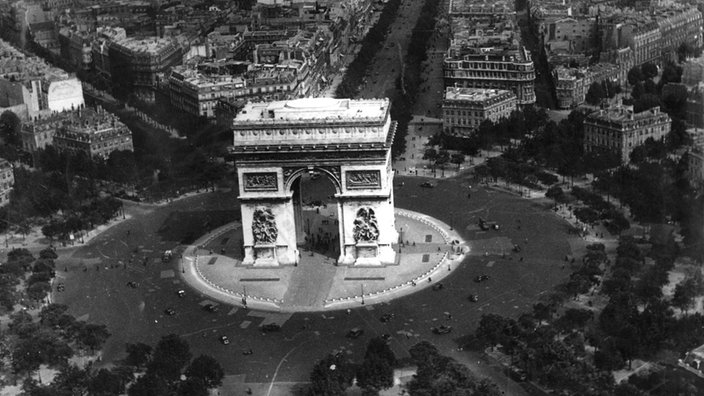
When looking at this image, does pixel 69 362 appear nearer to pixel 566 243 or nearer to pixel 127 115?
pixel 566 243

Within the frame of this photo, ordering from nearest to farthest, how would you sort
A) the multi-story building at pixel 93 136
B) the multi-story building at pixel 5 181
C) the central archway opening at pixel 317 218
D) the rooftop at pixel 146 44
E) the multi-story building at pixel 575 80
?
the central archway opening at pixel 317 218
the multi-story building at pixel 5 181
the multi-story building at pixel 93 136
the multi-story building at pixel 575 80
the rooftop at pixel 146 44

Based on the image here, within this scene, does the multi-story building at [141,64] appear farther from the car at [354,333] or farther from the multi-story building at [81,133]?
the car at [354,333]

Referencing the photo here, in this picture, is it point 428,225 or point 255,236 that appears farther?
point 428,225

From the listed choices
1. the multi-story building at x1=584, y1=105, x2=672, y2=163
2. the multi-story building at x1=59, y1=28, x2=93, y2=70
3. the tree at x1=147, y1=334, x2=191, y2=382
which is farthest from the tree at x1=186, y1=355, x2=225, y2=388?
the multi-story building at x1=59, y1=28, x2=93, y2=70

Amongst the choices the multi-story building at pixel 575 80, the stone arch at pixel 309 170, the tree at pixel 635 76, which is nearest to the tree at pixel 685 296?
the stone arch at pixel 309 170

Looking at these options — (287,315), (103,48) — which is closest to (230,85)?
(103,48)

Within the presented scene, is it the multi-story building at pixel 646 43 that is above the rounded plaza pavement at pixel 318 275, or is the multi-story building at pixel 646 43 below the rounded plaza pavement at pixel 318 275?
above

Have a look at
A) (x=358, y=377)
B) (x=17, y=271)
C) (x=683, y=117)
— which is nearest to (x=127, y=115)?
(x=17, y=271)
